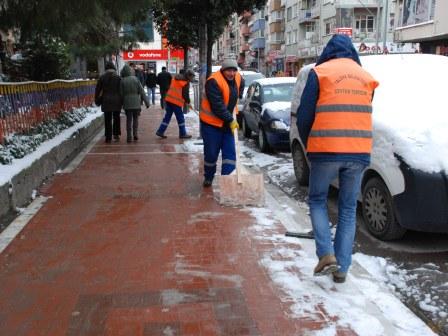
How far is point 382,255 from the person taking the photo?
16.4ft

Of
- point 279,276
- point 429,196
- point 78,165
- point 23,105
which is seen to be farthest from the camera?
point 78,165

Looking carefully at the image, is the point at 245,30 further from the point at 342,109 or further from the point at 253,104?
the point at 342,109

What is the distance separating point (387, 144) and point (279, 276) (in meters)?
1.74

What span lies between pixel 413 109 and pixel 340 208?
181 cm

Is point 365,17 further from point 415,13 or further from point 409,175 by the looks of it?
point 409,175

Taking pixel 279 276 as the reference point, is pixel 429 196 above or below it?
above

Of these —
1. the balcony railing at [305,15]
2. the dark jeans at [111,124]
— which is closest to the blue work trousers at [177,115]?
the dark jeans at [111,124]

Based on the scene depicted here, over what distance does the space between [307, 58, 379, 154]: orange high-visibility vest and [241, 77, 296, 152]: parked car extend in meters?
6.41

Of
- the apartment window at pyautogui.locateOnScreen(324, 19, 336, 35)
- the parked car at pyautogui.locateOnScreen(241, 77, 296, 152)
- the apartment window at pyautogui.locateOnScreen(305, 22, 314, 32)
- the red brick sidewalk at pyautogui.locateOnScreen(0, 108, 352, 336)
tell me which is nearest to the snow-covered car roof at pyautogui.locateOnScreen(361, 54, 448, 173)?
the red brick sidewalk at pyautogui.locateOnScreen(0, 108, 352, 336)

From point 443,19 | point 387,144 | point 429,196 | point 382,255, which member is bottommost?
point 382,255

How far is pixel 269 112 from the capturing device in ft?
35.4

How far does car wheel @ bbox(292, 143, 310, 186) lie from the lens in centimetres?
772

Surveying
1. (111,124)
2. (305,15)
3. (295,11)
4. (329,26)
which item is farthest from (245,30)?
(111,124)

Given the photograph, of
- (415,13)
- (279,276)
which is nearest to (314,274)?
(279,276)
